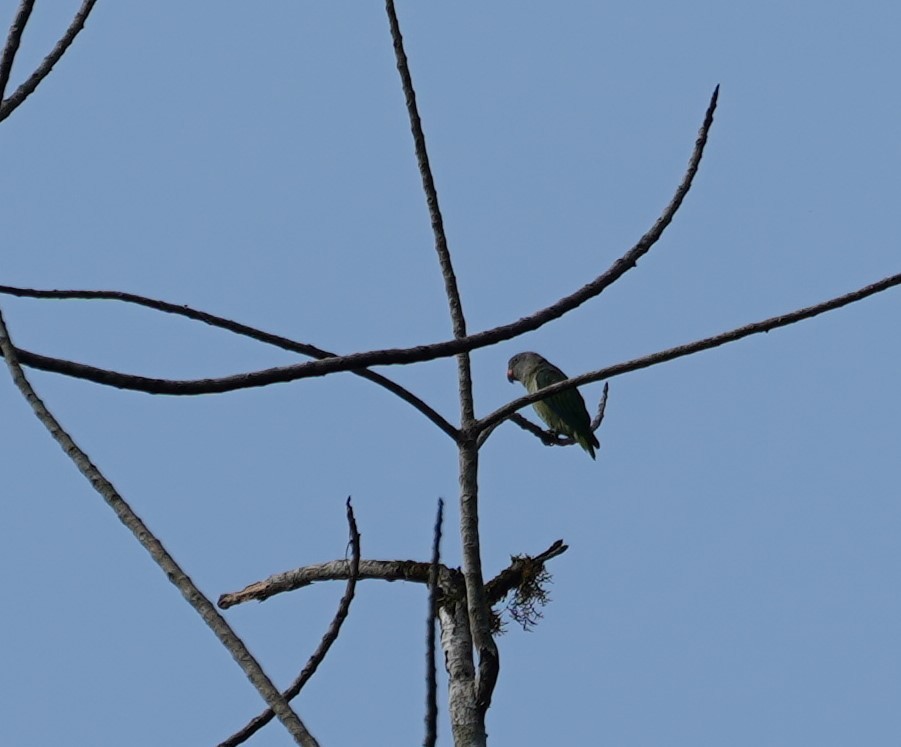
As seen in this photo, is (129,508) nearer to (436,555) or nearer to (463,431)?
(436,555)

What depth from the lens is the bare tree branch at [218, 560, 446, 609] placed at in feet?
14.6

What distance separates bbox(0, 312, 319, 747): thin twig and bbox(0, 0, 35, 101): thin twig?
0.56 m

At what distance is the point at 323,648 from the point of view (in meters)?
2.41

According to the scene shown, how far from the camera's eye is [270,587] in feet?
17.0

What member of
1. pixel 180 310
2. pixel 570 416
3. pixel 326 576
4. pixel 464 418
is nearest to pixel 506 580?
pixel 326 576

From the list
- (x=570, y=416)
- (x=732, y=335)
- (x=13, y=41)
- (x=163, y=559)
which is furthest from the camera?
(x=570, y=416)

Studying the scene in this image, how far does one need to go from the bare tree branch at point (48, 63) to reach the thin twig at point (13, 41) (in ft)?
0.85

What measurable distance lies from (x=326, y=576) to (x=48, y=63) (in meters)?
2.59

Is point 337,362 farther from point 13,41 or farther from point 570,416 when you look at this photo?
point 570,416

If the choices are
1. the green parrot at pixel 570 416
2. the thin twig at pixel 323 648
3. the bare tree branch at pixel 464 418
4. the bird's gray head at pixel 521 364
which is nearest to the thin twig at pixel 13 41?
the thin twig at pixel 323 648

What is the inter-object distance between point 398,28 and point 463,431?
1064mm

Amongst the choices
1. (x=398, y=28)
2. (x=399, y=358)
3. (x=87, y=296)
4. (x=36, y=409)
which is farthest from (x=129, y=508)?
(x=398, y=28)

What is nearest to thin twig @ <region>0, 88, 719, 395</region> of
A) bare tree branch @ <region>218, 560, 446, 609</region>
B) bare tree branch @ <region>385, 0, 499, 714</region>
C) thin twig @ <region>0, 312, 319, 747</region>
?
thin twig @ <region>0, 312, 319, 747</region>

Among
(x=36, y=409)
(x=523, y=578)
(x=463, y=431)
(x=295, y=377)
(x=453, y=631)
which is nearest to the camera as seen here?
(x=36, y=409)
